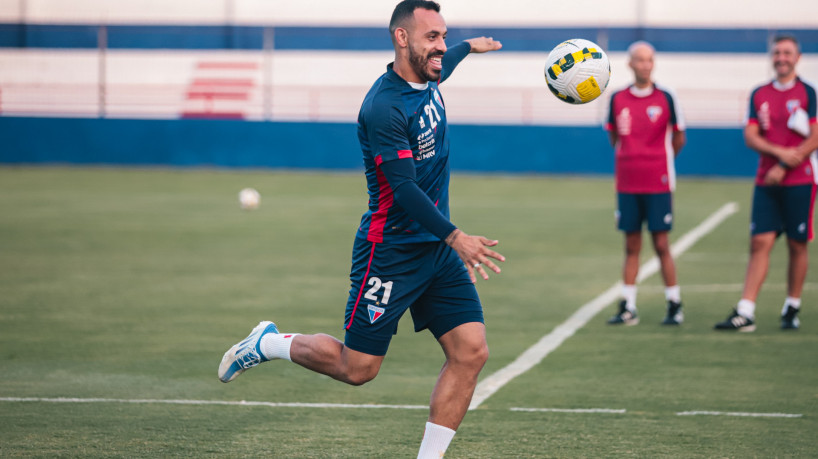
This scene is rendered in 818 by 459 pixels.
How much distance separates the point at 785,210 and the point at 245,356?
203 inches

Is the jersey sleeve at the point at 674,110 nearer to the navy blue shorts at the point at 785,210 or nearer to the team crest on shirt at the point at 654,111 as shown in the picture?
the team crest on shirt at the point at 654,111

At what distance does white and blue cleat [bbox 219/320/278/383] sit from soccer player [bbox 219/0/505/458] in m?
0.37

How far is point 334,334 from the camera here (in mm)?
8438

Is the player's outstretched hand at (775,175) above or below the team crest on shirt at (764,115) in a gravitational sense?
below

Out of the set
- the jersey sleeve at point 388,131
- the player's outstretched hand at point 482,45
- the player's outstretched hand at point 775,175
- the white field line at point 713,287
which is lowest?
the white field line at point 713,287

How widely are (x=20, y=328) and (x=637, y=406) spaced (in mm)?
4911

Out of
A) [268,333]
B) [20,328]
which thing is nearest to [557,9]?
[20,328]

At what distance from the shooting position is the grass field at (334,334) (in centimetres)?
574

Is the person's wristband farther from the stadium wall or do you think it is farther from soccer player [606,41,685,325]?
the stadium wall

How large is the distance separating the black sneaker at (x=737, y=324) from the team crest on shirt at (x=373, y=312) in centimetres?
450

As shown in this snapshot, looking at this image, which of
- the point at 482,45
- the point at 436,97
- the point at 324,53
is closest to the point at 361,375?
the point at 436,97

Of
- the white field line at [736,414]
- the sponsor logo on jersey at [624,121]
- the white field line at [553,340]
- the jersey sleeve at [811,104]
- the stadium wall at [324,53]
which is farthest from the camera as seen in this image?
the stadium wall at [324,53]

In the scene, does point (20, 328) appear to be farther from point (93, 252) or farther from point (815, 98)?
point (815, 98)

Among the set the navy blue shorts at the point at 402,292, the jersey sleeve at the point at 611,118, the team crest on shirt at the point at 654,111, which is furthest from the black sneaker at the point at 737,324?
the navy blue shorts at the point at 402,292
